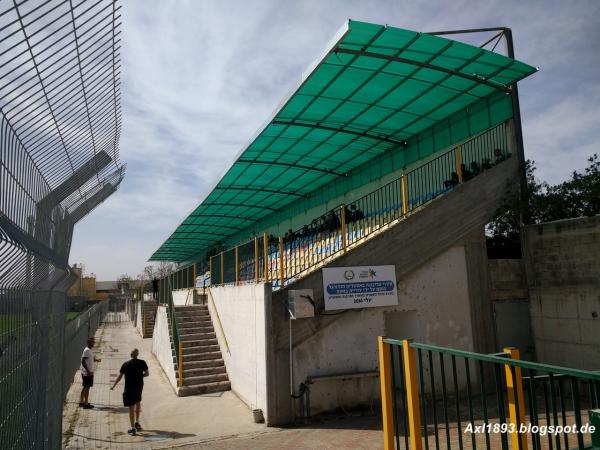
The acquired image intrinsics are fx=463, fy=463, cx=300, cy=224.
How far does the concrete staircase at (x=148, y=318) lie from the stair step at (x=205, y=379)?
15.2 m

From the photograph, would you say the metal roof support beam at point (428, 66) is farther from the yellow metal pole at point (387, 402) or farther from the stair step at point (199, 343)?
the stair step at point (199, 343)

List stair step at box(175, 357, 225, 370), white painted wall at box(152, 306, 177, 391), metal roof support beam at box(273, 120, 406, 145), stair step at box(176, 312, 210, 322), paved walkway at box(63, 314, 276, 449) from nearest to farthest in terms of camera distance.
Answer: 1. paved walkway at box(63, 314, 276, 449)
2. stair step at box(175, 357, 225, 370)
3. white painted wall at box(152, 306, 177, 391)
4. metal roof support beam at box(273, 120, 406, 145)
5. stair step at box(176, 312, 210, 322)

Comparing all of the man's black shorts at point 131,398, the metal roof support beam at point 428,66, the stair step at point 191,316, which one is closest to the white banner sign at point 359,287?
the man's black shorts at point 131,398

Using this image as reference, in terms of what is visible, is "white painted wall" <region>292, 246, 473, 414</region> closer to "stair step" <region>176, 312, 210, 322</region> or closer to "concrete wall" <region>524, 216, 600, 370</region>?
"concrete wall" <region>524, 216, 600, 370</region>

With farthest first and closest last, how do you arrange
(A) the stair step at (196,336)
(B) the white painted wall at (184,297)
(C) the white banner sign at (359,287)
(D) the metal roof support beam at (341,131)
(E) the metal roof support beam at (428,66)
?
(B) the white painted wall at (184,297)
(D) the metal roof support beam at (341,131)
(A) the stair step at (196,336)
(E) the metal roof support beam at (428,66)
(C) the white banner sign at (359,287)

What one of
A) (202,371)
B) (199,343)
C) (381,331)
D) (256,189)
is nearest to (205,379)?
(202,371)

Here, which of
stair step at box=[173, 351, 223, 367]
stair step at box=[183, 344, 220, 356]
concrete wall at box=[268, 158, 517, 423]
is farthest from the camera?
stair step at box=[183, 344, 220, 356]

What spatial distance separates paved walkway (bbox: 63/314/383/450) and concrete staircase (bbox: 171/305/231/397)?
0.41m

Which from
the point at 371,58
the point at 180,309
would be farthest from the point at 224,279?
the point at 371,58

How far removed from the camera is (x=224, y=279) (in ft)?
45.9

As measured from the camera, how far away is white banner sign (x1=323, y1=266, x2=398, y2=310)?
9.78 metres

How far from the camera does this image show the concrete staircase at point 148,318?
26.1 metres

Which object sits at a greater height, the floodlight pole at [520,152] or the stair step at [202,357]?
the floodlight pole at [520,152]

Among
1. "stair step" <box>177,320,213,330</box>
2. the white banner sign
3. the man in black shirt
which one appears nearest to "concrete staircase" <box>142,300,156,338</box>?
"stair step" <box>177,320,213,330</box>
